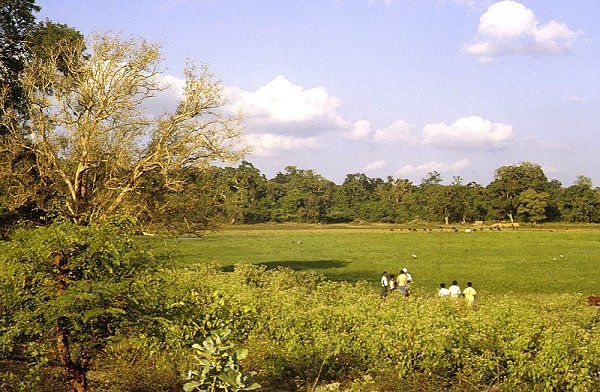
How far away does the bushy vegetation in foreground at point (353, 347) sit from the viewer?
30.7 feet

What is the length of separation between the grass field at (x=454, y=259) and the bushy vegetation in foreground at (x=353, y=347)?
11.1 m

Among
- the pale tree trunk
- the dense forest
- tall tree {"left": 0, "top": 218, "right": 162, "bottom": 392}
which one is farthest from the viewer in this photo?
the dense forest

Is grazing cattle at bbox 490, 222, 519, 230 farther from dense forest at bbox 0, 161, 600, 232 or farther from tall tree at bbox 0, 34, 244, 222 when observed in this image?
tall tree at bbox 0, 34, 244, 222

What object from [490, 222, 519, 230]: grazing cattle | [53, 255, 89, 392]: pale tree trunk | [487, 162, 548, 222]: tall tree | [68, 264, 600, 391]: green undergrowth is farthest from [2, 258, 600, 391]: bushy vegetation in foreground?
[487, 162, 548, 222]: tall tree

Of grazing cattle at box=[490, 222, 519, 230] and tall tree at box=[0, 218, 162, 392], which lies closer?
tall tree at box=[0, 218, 162, 392]

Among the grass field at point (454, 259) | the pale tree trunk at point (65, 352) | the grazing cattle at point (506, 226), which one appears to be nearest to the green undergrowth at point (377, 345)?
the pale tree trunk at point (65, 352)

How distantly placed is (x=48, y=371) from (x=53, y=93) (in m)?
13.6

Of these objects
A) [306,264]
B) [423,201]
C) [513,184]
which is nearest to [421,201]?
[423,201]

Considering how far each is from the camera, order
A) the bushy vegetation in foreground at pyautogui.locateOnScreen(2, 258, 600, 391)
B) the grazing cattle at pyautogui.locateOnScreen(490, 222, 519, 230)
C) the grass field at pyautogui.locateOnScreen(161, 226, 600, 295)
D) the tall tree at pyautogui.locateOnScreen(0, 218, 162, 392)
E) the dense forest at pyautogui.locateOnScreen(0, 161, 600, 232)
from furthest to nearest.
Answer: the dense forest at pyautogui.locateOnScreen(0, 161, 600, 232) < the grazing cattle at pyautogui.locateOnScreen(490, 222, 519, 230) < the grass field at pyautogui.locateOnScreen(161, 226, 600, 295) < the bushy vegetation in foreground at pyautogui.locateOnScreen(2, 258, 600, 391) < the tall tree at pyautogui.locateOnScreen(0, 218, 162, 392)

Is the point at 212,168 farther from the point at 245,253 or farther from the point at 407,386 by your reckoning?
the point at 245,253

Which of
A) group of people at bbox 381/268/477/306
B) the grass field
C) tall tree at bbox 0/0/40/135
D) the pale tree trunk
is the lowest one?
the grass field

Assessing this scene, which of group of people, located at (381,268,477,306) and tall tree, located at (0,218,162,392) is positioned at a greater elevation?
tall tree, located at (0,218,162,392)

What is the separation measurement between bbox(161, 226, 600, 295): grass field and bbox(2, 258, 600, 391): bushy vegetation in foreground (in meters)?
11.1

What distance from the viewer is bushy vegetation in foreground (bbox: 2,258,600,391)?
9344 millimetres
